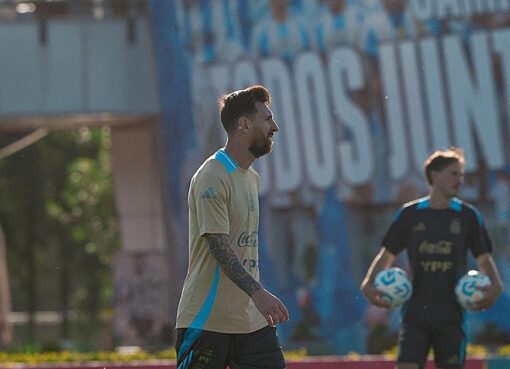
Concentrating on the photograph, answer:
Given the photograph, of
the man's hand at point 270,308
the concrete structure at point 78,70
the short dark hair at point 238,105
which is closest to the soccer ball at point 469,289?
the short dark hair at point 238,105

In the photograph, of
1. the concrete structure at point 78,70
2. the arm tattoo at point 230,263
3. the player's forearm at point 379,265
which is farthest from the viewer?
the concrete structure at point 78,70

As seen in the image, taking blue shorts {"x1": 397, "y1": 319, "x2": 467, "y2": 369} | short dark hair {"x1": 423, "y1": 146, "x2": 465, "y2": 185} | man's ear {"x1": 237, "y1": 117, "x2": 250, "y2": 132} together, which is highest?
man's ear {"x1": 237, "y1": 117, "x2": 250, "y2": 132}

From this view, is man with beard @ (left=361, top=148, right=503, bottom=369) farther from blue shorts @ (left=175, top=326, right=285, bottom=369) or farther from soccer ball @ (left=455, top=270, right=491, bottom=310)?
blue shorts @ (left=175, top=326, right=285, bottom=369)

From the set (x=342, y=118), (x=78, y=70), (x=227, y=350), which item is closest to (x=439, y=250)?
(x=227, y=350)

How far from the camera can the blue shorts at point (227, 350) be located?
291 inches

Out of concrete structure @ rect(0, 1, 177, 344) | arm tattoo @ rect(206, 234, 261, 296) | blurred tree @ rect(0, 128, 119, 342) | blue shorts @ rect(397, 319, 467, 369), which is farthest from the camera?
blurred tree @ rect(0, 128, 119, 342)

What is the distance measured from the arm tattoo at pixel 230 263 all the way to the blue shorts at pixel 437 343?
Answer: 2.97 meters

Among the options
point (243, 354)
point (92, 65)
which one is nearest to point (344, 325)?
point (92, 65)

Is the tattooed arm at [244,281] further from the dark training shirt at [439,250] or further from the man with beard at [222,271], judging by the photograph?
the dark training shirt at [439,250]

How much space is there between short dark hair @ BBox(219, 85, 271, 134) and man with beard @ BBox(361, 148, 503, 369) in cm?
274

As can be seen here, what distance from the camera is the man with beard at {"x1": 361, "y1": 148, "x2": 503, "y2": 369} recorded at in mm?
9812

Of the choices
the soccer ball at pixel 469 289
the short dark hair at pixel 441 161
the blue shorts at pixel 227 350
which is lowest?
the blue shorts at pixel 227 350

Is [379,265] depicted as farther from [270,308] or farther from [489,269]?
[270,308]

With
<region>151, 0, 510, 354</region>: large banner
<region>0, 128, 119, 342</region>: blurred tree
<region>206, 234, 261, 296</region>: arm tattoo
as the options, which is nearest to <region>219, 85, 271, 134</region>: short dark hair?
<region>206, 234, 261, 296</region>: arm tattoo
